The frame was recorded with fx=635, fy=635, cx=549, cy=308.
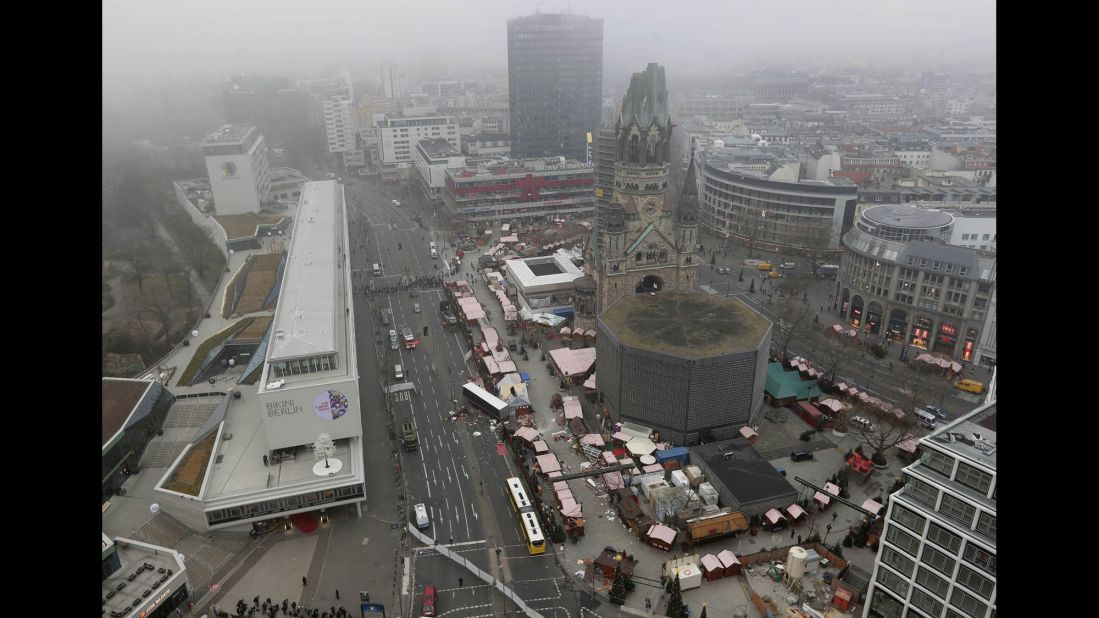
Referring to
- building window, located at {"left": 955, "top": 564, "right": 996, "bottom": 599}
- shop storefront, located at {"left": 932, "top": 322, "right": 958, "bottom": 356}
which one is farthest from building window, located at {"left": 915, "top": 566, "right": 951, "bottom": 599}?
shop storefront, located at {"left": 932, "top": 322, "right": 958, "bottom": 356}

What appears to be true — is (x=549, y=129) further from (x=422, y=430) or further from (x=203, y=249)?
(x=422, y=430)

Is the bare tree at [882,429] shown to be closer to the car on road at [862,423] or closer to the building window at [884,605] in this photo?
the car on road at [862,423]

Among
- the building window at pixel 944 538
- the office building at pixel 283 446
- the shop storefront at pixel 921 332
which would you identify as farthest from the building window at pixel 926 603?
the shop storefront at pixel 921 332

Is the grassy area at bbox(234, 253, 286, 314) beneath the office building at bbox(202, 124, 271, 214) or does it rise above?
beneath

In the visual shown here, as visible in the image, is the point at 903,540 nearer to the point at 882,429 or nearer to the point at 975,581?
the point at 975,581

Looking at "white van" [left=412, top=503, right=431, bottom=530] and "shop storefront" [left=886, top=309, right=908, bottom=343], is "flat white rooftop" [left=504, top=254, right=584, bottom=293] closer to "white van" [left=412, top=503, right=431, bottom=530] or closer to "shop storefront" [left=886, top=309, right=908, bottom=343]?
"shop storefront" [left=886, top=309, right=908, bottom=343]

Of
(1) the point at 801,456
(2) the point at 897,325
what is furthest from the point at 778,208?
(1) the point at 801,456
